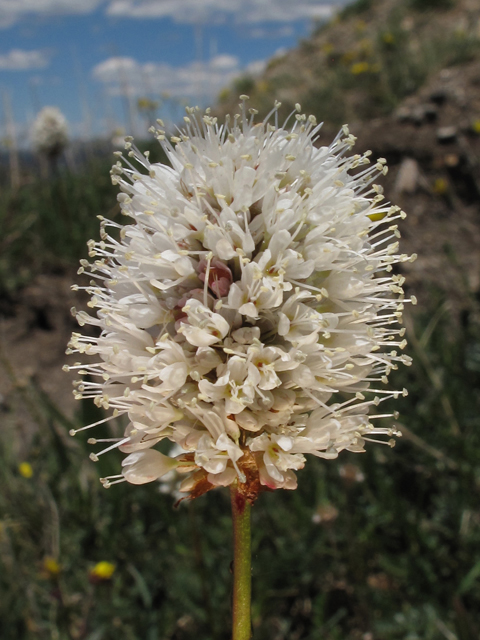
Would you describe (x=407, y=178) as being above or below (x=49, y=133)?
below

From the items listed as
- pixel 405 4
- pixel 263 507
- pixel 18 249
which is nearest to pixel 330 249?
pixel 263 507

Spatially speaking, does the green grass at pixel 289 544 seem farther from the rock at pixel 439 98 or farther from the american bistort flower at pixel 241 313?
the rock at pixel 439 98

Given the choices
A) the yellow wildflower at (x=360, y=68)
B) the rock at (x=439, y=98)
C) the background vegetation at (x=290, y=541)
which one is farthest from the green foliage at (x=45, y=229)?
the yellow wildflower at (x=360, y=68)

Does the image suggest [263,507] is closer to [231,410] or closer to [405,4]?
[231,410]

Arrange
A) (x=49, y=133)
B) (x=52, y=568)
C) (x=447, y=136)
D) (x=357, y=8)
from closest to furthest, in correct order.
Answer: (x=52, y=568) → (x=447, y=136) → (x=49, y=133) → (x=357, y=8)

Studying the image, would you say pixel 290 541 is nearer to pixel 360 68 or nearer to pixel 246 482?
pixel 246 482

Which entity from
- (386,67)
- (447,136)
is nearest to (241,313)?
(447,136)
